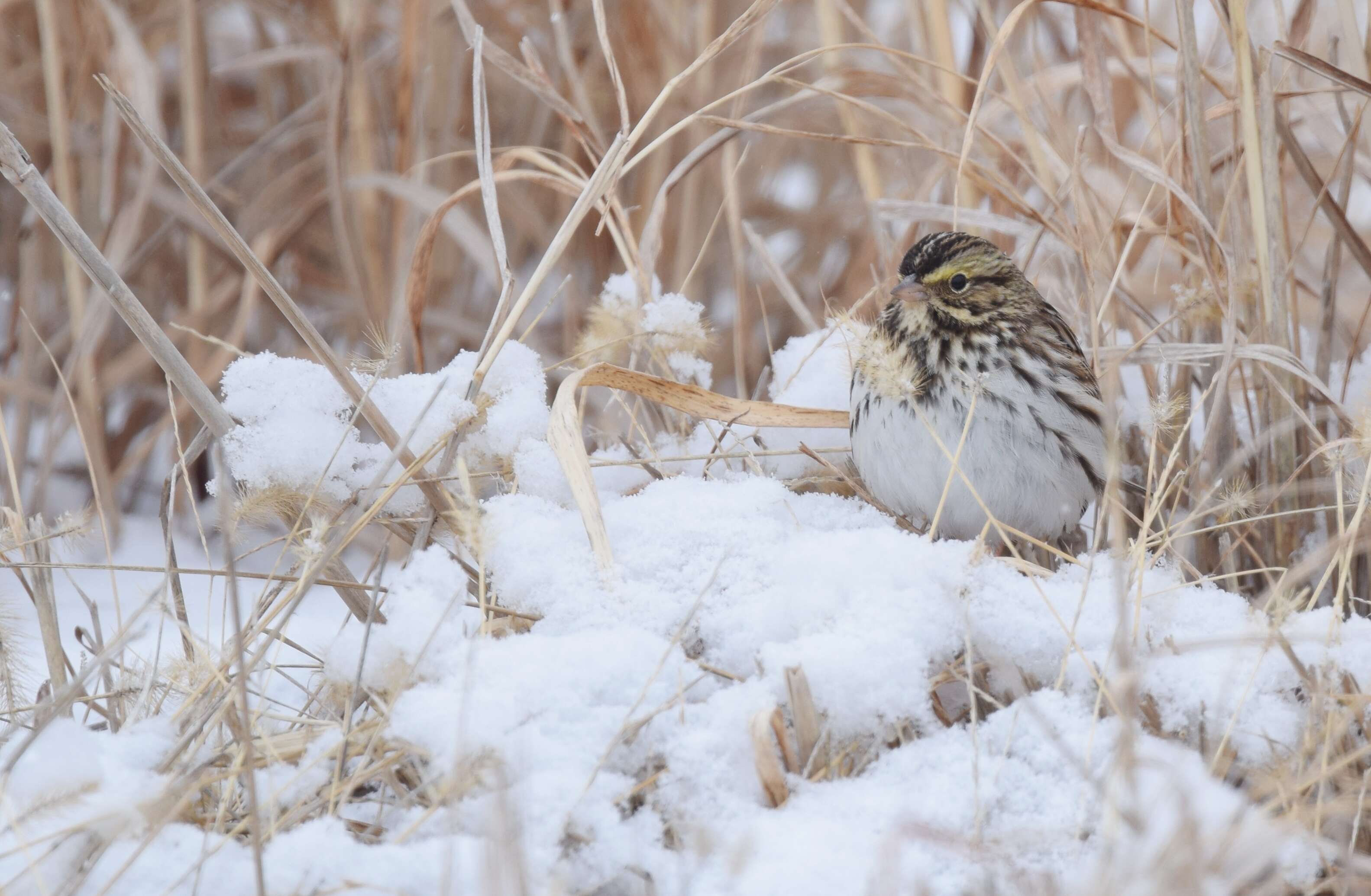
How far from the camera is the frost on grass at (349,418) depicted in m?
1.80

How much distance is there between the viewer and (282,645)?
7.41ft

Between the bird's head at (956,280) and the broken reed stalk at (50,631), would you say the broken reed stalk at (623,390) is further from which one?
the broken reed stalk at (50,631)

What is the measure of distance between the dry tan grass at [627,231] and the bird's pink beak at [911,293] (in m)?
0.12

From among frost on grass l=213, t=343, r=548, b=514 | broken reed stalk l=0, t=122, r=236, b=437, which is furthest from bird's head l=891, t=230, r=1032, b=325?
broken reed stalk l=0, t=122, r=236, b=437

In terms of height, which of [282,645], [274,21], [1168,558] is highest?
[274,21]

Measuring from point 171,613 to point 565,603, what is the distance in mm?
484

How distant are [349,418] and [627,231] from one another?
2.15ft

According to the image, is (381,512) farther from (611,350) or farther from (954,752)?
(954,752)

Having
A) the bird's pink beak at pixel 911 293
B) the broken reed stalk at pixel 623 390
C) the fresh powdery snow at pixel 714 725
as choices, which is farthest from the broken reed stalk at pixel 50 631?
the bird's pink beak at pixel 911 293

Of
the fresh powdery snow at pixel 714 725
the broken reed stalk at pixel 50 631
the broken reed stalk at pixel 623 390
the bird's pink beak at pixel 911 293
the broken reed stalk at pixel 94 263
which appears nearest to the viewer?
the fresh powdery snow at pixel 714 725

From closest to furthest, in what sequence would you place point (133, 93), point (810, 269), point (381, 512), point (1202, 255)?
point (381, 512) < point (1202, 255) < point (133, 93) < point (810, 269)

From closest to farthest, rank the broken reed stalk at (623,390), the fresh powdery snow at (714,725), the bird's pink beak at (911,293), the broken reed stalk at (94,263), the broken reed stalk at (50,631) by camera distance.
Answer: the fresh powdery snow at (714,725) → the broken reed stalk at (94,263) → the broken reed stalk at (50,631) → the broken reed stalk at (623,390) → the bird's pink beak at (911,293)

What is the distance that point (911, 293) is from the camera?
7.36ft

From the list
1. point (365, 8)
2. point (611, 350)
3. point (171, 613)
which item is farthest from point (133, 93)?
point (171, 613)
